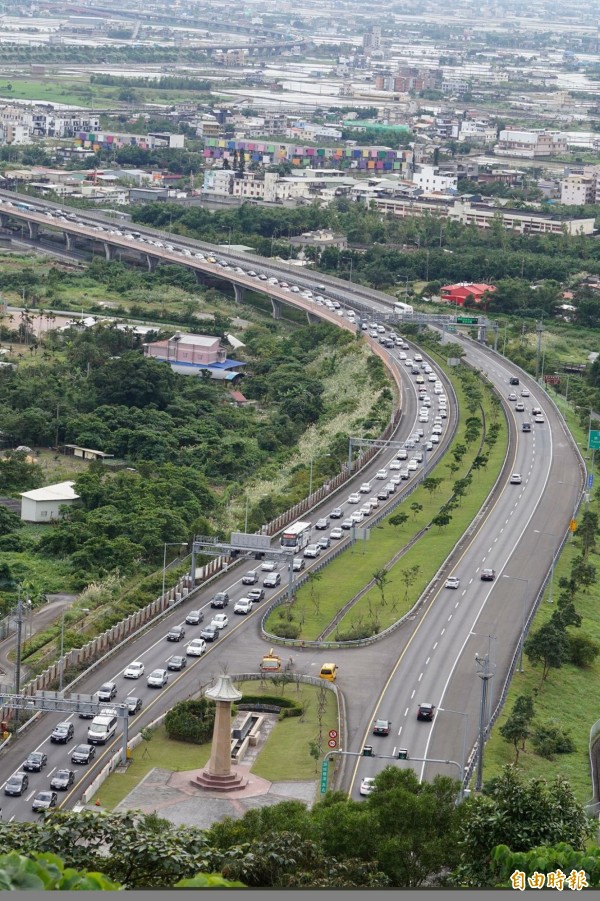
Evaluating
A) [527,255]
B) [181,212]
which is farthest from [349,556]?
[181,212]

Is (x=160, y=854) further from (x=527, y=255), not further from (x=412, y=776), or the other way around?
(x=527, y=255)

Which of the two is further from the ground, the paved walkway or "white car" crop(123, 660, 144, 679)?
the paved walkway

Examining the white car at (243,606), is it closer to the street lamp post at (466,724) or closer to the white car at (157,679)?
the white car at (157,679)

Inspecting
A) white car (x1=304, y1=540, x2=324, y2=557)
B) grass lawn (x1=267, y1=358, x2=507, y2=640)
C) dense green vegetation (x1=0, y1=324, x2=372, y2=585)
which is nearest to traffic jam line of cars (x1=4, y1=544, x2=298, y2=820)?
grass lawn (x1=267, y1=358, x2=507, y2=640)

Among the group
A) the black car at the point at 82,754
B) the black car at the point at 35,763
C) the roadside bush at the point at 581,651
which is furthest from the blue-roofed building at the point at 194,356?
the black car at the point at 35,763

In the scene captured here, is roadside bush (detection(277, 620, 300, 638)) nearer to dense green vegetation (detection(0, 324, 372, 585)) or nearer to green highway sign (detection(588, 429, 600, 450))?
dense green vegetation (detection(0, 324, 372, 585))

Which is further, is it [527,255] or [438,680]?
[527,255]
